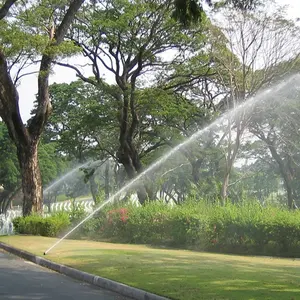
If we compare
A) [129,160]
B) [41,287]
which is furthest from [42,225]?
[41,287]

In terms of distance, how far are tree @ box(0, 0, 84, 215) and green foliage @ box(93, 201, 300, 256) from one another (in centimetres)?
399

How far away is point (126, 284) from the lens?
31.1ft

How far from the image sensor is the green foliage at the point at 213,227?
16.9m

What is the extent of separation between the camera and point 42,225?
21.2 metres

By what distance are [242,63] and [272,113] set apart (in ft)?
30.8

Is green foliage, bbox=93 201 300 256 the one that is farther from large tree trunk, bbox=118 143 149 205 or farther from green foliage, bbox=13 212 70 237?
large tree trunk, bbox=118 143 149 205

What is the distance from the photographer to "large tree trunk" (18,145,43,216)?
2292cm

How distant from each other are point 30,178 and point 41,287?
1354cm

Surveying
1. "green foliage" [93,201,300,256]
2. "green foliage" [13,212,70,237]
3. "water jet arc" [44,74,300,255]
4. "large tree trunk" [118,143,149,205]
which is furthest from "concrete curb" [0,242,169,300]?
"large tree trunk" [118,143,149,205]

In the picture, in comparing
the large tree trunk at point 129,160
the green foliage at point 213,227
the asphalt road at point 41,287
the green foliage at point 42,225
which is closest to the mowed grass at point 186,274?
the asphalt road at point 41,287

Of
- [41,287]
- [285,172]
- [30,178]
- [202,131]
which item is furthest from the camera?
[285,172]

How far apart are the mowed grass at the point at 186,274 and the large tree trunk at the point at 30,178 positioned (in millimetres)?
7892

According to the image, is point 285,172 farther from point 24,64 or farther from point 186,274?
point 186,274

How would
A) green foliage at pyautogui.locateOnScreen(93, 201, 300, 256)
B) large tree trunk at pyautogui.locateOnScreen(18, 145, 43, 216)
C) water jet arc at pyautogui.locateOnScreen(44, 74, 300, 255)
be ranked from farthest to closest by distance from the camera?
water jet arc at pyautogui.locateOnScreen(44, 74, 300, 255), large tree trunk at pyautogui.locateOnScreen(18, 145, 43, 216), green foliage at pyautogui.locateOnScreen(93, 201, 300, 256)
